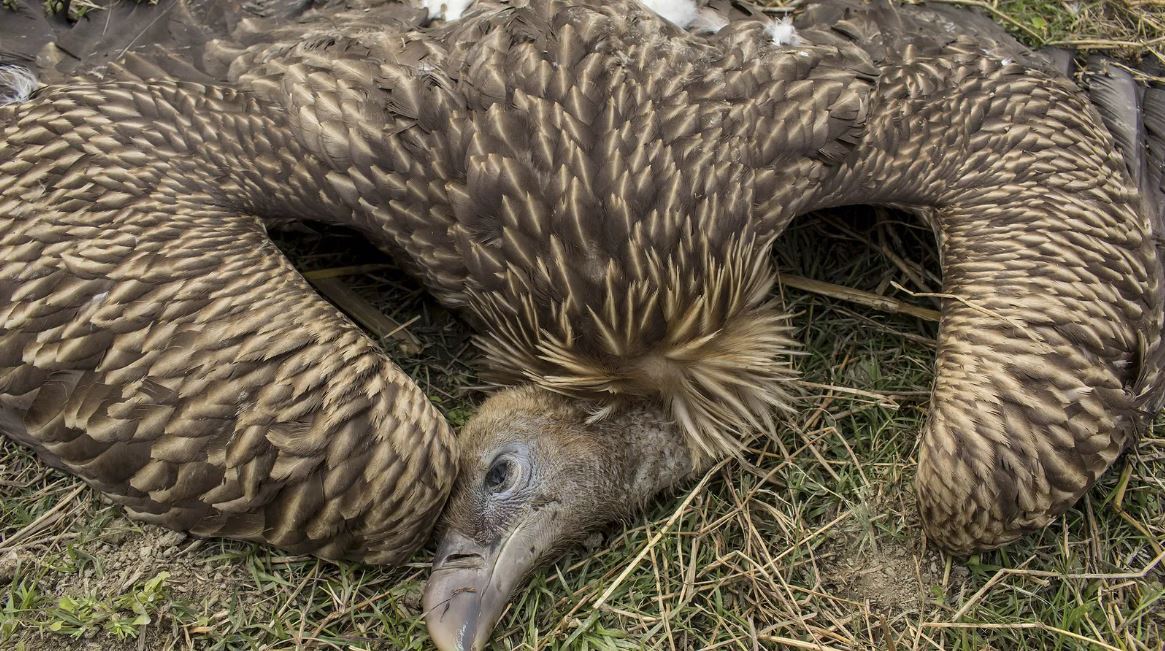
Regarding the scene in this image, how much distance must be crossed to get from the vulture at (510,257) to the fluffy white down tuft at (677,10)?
0.52 feet

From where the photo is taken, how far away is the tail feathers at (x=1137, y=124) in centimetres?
331

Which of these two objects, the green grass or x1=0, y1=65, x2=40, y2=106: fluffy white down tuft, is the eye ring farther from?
x1=0, y1=65, x2=40, y2=106: fluffy white down tuft

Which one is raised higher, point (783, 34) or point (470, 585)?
point (783, 34)

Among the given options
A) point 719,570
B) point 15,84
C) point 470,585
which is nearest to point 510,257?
point 470,585

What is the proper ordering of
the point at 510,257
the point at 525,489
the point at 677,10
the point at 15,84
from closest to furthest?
the point at 510,257, the point at 525,489, the point at 15,84, the point at 677,10

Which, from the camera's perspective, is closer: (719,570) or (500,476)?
(500,476)

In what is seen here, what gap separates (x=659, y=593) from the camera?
9.93 feet

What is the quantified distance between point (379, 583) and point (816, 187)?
1952 millimetres

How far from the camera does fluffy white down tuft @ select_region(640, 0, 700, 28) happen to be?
10.7ft

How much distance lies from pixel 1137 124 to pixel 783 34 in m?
1.42

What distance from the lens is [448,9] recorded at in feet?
10.3

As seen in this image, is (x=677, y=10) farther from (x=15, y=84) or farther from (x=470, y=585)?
(x=15, y=84)

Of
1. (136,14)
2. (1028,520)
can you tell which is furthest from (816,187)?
(136,14)

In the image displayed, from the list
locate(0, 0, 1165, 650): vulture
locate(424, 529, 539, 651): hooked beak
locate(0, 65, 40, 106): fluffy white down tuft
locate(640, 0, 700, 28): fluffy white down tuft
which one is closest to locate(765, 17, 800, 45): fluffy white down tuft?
locate(0, 0, 1165, 650): vulture
